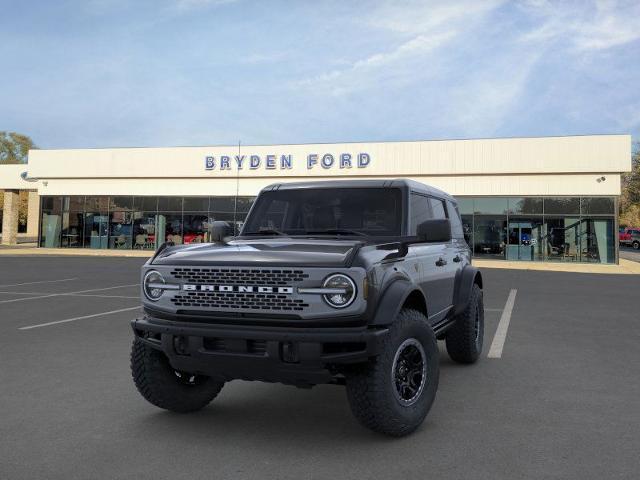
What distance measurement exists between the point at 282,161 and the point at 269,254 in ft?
100

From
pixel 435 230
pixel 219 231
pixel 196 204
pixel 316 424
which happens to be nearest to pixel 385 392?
pixel 316 424

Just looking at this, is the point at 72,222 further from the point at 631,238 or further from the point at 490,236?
the point at 631,238

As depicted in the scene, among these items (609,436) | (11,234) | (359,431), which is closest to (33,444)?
(359,431)

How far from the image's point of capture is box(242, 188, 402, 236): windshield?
477 cm

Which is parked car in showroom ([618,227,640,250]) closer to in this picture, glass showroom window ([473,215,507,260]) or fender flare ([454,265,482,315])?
glass showroom window ([473,215,507,260])

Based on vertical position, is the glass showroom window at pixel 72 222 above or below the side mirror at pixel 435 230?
above

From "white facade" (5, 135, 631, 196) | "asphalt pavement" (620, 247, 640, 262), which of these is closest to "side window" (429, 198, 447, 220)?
"white facade" (5, 135, 631, 196)

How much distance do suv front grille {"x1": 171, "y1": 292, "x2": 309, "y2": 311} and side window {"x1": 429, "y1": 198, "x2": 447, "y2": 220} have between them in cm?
248

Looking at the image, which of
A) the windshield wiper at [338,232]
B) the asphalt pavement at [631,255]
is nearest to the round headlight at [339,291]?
the windshield wiper at [338,232]

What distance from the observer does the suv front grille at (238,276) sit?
356cm

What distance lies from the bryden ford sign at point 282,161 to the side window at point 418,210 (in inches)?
1080

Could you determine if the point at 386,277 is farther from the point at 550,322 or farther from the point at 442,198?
the point at 550,322

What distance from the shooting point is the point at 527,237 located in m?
30.7

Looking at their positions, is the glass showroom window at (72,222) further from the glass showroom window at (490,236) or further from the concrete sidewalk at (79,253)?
the glass showroom window at (490,236)
